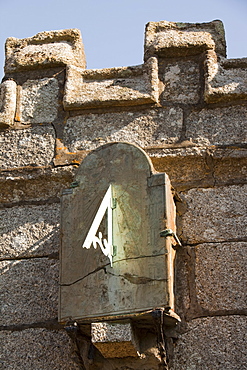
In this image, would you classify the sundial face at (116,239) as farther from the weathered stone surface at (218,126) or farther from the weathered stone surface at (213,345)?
the weathered stone surface at (218,126)

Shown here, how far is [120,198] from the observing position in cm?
381

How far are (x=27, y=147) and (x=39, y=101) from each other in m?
0.30

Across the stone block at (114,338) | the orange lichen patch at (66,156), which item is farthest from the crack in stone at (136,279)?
the orange lichen patch at (66,156)

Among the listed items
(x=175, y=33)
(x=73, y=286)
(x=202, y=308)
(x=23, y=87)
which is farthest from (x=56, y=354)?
(x=175, y=33)

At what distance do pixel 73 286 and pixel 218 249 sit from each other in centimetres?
73

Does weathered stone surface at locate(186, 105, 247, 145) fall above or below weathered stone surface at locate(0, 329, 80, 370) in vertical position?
above

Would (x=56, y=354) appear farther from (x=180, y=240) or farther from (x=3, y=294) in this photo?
(x=180, y=240)

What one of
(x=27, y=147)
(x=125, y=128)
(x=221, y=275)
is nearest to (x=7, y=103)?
(x=27, y=147)

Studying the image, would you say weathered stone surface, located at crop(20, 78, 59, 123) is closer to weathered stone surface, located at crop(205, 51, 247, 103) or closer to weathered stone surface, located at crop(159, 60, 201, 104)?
weathered stone surface, located at crop(159, 60, 201, 104)

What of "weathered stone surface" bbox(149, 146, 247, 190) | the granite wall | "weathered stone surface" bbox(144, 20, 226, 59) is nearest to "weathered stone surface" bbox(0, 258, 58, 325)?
the granite wall

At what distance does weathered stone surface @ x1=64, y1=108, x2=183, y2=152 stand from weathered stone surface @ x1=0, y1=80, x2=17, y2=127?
33cm

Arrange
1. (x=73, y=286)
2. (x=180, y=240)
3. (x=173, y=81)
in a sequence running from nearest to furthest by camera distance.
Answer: (x=73, y=286)
(x=180, y=240)
(x=173, y=81)

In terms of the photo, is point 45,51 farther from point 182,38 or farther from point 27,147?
point 182,38

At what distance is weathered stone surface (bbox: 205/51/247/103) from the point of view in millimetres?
4234
